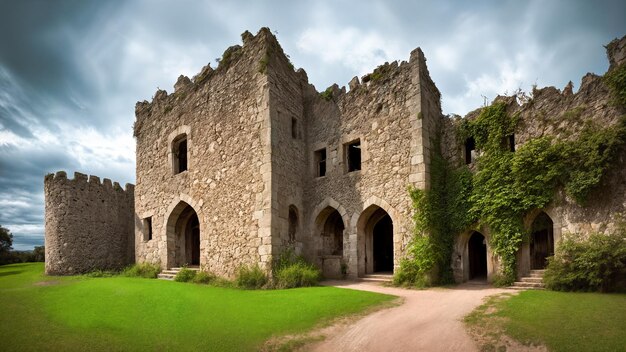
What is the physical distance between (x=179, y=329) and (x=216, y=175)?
754 cm

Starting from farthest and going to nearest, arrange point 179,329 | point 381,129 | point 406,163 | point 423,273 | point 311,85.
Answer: point 311,85 → point 381,129 → point 406,163 → point 423,273 → point 179,329

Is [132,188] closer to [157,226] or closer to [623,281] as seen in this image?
[157,226]

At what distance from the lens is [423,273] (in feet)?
33.4

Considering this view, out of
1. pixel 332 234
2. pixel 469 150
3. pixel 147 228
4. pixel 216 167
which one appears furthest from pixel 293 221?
pixel 147 228

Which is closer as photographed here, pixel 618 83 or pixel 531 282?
pixel 618 83

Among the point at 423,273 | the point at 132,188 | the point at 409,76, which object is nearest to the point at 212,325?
the point at 423,273

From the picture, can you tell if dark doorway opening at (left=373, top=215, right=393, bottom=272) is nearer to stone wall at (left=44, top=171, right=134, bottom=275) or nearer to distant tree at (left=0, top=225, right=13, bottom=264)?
stone wall at (left=44, top=171, right=134, bottom=275)

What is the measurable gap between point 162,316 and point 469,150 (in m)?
10.5

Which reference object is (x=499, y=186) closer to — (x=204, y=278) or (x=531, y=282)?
(x=531, y=282)

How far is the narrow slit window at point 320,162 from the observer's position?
13.8m

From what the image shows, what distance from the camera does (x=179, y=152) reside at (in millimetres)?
15570

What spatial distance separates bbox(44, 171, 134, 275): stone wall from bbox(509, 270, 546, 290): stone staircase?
17181 mm

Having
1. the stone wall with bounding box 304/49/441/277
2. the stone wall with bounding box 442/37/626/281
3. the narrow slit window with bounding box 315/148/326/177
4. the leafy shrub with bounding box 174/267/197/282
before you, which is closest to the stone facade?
the stone wall with bounding box 304/49/441/277

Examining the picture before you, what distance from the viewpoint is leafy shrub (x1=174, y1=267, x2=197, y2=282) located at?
12492 mm
